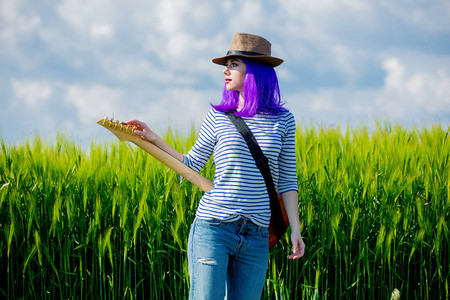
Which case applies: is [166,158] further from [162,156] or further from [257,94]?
[257,94]

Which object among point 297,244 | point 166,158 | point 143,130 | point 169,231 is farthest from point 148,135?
point 169,231

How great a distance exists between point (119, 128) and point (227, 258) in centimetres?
75

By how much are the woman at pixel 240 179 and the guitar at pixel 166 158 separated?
1.2 inches

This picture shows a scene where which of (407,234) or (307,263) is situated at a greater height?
(407,234)

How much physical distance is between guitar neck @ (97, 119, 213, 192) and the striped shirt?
0.12 feet

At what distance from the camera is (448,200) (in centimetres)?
344

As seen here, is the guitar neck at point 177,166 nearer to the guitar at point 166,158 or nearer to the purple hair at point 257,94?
the guitar at point 166,158

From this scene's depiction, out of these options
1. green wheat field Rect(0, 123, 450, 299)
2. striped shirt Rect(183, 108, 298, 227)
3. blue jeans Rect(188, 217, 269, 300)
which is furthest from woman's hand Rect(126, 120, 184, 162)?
green wheat field Rect(0, 123, 450, 299)

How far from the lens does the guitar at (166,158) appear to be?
197 centimetres

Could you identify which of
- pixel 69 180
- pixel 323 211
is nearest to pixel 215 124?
pixel 323 211

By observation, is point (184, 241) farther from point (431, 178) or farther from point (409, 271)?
point (431, 178)

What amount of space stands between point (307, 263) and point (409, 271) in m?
0.86

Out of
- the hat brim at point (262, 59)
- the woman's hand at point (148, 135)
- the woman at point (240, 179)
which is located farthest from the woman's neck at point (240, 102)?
the woman's hand at point (148, 135)

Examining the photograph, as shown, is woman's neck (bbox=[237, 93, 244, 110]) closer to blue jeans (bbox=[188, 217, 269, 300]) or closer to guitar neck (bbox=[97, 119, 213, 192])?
guitar neck (bbox=[97, 119, 213, 192])
